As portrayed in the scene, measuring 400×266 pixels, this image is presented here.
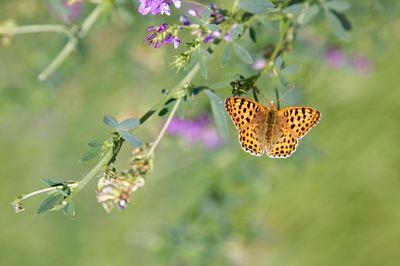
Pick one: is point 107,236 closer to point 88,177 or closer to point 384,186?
point 384,186

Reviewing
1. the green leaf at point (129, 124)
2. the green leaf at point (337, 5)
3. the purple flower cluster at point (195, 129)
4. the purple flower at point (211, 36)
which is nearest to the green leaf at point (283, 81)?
the purple flower at point (211, 36)

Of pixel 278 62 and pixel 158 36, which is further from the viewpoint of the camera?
pixel 278 62

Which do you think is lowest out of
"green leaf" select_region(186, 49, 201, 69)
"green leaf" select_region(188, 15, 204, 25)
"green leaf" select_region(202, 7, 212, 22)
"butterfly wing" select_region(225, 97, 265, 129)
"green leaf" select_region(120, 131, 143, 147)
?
"butterfly wing" select_region(225, 97, 265, 129)

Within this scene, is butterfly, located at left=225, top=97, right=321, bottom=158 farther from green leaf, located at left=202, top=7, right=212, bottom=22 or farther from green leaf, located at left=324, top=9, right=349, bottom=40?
green leaf, located at left=324, top=9, right=349, bottom=40

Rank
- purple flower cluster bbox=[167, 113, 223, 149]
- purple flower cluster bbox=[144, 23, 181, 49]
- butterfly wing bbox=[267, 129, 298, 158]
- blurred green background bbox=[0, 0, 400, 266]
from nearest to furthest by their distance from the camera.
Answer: purple flower cluster bbox=[144, 23, 181, 49] → butterfly wing bbox=[267, 129, 298, 158] → purple flower cluster bbox=[167, 113, 223, 149] → blurred green background bbox=[0, 0, 400, 266]

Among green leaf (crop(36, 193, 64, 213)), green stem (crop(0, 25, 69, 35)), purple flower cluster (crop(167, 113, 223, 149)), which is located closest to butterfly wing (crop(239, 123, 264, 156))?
green leaf (crop(36, 193, 64, 213))

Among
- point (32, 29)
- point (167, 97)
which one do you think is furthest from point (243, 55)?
point (32, 29)

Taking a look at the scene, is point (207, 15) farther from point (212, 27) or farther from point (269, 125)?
point (269, 125)
